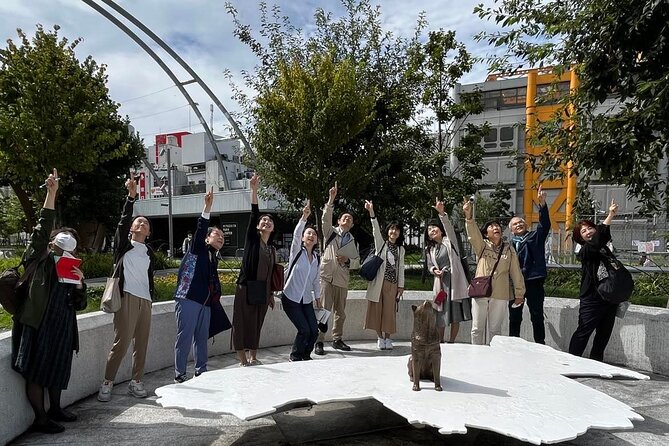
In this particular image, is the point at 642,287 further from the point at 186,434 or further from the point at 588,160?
the point at 186,434

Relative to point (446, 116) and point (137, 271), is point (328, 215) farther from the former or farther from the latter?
point (446, 116)

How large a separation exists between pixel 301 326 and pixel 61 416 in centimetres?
243

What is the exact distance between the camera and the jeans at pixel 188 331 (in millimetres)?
4984

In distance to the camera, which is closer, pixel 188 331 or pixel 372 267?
pixel 188 331

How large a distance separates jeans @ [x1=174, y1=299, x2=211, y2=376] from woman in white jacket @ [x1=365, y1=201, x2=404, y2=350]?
265cm

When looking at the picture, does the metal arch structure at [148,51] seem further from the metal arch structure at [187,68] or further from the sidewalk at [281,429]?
the sidewalk at [281,429]

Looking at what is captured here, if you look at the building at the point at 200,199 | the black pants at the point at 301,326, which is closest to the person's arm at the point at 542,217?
the black pants at the point at 301,326

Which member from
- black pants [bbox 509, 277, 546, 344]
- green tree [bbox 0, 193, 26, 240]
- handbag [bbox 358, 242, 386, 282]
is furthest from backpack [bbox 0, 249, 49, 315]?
green tree [bbox 0, 193, 26, 240]

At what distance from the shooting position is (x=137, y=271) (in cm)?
486

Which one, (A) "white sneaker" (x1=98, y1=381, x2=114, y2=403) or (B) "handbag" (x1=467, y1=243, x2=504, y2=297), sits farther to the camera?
(B) "handbag" (x1=467, y1=243, x2=504, y2=297)

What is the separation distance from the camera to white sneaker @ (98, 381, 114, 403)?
188 inches

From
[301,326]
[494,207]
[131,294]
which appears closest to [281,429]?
[301,326]

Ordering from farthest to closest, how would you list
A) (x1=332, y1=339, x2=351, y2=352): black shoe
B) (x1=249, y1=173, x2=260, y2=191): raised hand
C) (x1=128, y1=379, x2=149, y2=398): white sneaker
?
(x1=332, y1=339, x2=351, y2=352): black shoe, (x1=249, y1=173, x2=260, y2=191): raised hand, (x1=128, y1=379, x2=149, y2=398): white sneaker

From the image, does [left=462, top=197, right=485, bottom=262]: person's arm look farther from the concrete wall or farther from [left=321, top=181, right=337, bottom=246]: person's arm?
the concrete wall
